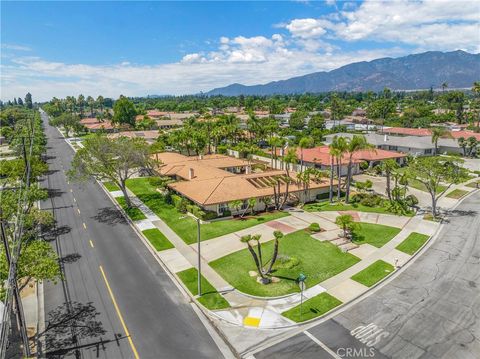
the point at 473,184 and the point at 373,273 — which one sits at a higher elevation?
the point at 373,273

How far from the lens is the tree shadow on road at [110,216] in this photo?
4394 centimetres

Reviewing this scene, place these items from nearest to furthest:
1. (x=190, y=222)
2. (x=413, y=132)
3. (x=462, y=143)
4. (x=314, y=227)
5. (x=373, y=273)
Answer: (x=373, y=273) → (x=314, y=227) → (x=190, y=222) → (x=462, y=143) → (x=413, y=132)

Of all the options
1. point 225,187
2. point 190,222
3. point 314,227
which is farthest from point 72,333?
point 225,187

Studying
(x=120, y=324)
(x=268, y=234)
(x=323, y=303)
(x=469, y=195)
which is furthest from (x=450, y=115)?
(x=120, y=324)

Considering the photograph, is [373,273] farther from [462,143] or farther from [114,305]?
[462,143]

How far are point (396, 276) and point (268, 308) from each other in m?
12.9

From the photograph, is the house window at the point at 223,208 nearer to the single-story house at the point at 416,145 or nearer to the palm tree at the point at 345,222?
the palm tree at the point at 345,222

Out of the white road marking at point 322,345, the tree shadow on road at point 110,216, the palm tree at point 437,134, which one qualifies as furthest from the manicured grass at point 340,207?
the palm tree at point 437,134

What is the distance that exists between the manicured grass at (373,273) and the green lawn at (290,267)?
166cm

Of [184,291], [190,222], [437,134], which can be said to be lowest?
[184,291]

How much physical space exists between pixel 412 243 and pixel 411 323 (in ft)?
50.0

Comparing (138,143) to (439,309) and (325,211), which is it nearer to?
(325,211)

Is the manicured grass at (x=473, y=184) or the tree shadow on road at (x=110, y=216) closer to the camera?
the tree shadow on road at (x=110, y=216)

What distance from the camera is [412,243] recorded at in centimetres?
3656
